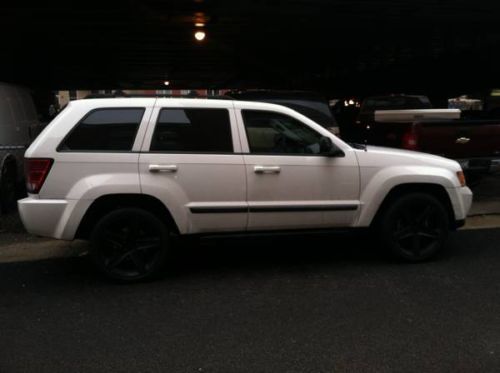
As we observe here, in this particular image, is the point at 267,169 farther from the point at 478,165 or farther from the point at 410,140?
the point at 478,165

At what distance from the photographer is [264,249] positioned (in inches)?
250

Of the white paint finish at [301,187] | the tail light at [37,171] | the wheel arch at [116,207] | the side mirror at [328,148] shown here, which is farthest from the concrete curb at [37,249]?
the side mirror at [328,148]

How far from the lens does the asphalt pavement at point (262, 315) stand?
142 inches

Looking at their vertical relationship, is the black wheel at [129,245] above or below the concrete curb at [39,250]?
above

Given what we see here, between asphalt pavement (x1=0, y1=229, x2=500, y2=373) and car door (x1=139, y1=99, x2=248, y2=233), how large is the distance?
2.23 feet

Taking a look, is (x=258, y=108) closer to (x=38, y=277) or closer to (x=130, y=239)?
(x=130, y=239)

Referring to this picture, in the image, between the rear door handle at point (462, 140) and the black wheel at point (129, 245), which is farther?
the rear door handle at point (462, 140)

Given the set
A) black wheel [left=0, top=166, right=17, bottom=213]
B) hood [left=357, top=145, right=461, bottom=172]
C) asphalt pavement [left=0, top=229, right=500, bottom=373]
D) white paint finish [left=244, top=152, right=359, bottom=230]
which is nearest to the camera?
asphalt pavement [left=0, top=229, right=500, bottom=373]

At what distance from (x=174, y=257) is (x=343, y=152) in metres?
2.21

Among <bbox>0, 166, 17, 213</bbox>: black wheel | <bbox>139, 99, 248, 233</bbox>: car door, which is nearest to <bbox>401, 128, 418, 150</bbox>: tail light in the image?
<bbox>139, 99, 248, 233</bbox>: car door

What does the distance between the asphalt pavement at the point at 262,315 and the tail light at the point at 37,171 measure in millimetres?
985

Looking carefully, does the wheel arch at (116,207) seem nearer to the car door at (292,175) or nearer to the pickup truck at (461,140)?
the car door at (292,175)

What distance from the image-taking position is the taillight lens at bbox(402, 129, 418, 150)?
7.54 metres

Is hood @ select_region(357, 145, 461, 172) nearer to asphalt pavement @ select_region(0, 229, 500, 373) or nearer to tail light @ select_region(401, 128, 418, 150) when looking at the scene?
asphalt pavement @ select_region(0, 229, 500, 373)
